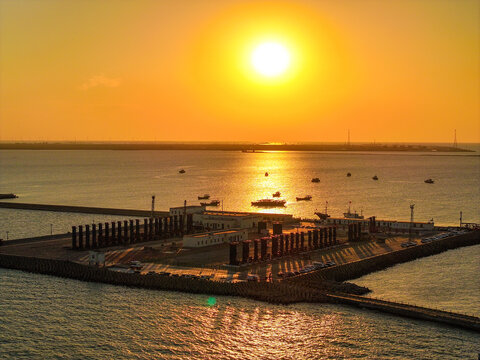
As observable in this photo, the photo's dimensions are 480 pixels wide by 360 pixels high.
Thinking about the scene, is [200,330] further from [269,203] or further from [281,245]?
[269,203]

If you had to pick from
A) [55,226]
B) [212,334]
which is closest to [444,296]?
[212,334]

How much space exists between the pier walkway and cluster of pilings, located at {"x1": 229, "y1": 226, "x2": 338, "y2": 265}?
10.8 metres

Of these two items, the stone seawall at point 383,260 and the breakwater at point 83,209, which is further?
the breakwater at point 83,209

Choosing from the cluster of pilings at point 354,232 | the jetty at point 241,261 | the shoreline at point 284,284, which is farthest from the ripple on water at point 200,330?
the cluster of pilings at point 354,232

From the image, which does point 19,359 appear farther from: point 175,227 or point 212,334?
point 175,227

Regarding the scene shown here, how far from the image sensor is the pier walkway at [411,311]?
134 ft

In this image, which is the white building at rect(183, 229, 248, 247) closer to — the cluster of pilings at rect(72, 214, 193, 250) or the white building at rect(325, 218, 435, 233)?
the cluster of pilings at rect(72, 214, 193, 250)

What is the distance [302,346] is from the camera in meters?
37.8

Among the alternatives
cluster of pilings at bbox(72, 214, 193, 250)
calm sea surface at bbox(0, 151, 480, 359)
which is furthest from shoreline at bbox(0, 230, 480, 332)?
cluster of pilings at bbox(72, 214, 193, 250)

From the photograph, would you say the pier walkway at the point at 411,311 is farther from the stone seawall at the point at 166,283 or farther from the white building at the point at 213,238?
the white building at the point at 213,238

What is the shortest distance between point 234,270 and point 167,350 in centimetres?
1626

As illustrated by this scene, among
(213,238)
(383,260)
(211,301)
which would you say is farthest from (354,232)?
(211,301)

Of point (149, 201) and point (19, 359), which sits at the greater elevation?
point (149, 201)

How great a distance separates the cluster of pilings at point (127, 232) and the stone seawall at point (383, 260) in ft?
73.8
